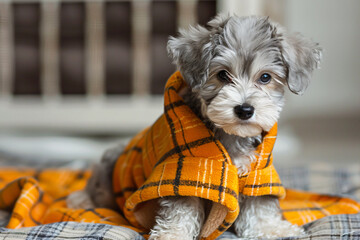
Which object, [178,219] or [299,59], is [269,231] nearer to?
[178,219]

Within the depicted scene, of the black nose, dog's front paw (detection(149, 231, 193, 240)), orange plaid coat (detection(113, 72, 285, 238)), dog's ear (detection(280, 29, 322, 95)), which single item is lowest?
dog's front paw (detection(149, 231, 193, 240))

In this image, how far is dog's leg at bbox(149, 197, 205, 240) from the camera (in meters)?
1.36

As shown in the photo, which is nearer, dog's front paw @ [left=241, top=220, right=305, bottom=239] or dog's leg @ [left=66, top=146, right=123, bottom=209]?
dog's front paw @ [left=241, top=220, right=305, bottom=239]

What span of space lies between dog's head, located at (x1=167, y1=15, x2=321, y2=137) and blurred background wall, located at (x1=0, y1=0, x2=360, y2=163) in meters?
2.25

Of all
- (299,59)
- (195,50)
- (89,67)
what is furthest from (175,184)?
(89,67)

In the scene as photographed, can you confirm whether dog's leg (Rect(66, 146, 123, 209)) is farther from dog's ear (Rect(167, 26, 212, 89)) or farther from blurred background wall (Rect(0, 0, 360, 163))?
blurred background wall (Rect(0, 0, 360, 163))

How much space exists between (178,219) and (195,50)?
1.65 ft

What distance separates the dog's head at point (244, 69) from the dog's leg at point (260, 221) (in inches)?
11.2

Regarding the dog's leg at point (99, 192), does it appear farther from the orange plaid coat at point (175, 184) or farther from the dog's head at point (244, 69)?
the dog's head at point (244, 69)

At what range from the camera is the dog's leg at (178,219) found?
4.47 feet

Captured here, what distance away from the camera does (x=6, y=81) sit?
3777 mm

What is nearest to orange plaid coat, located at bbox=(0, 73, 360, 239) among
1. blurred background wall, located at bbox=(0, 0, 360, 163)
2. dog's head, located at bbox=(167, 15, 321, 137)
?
dog's head, located at bbox=(167, 15, 321, 137)

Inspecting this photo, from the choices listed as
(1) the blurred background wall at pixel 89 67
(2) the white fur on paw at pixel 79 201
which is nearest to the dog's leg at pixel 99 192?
(2) the white fur on paw at pixel 79 201

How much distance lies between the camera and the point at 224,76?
136 centimetres
